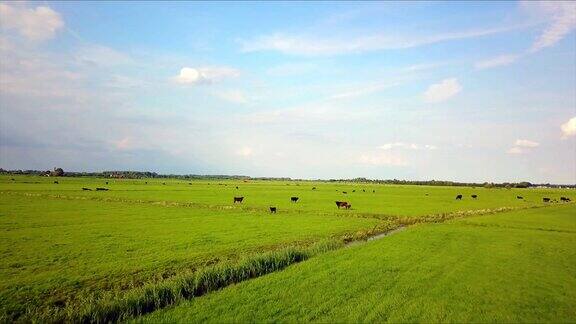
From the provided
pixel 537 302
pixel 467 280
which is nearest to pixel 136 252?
pixel 467 280

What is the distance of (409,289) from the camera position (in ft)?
45.0

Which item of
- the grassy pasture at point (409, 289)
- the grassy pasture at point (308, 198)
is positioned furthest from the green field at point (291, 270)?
the grassy pasture at point (308, 198)

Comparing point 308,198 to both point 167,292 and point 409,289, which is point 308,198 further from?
point 167,292

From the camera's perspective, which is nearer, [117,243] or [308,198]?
[117,243]

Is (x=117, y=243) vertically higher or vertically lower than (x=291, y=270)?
higher

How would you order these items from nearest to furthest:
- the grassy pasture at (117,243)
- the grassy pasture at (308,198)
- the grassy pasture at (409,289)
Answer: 1. the grassy pasture at (409,289)
2. the grassy pasture at (117,243)
3. the grassy pasture at (308,198)

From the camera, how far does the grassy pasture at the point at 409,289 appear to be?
11.3 m

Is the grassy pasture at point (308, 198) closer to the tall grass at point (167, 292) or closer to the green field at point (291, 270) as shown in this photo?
the green field at point (291, 270)

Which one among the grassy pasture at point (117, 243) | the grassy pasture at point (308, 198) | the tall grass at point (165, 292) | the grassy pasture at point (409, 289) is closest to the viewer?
the grassy pasture at point (409, 289)

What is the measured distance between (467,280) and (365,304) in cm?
541

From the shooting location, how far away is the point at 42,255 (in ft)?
60.8

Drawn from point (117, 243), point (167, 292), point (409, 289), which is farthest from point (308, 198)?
point (167, 292)

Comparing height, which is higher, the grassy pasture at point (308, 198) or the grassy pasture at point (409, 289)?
the grassy pasture at point (308, 198)

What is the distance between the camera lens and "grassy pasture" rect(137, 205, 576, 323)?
11.3m
